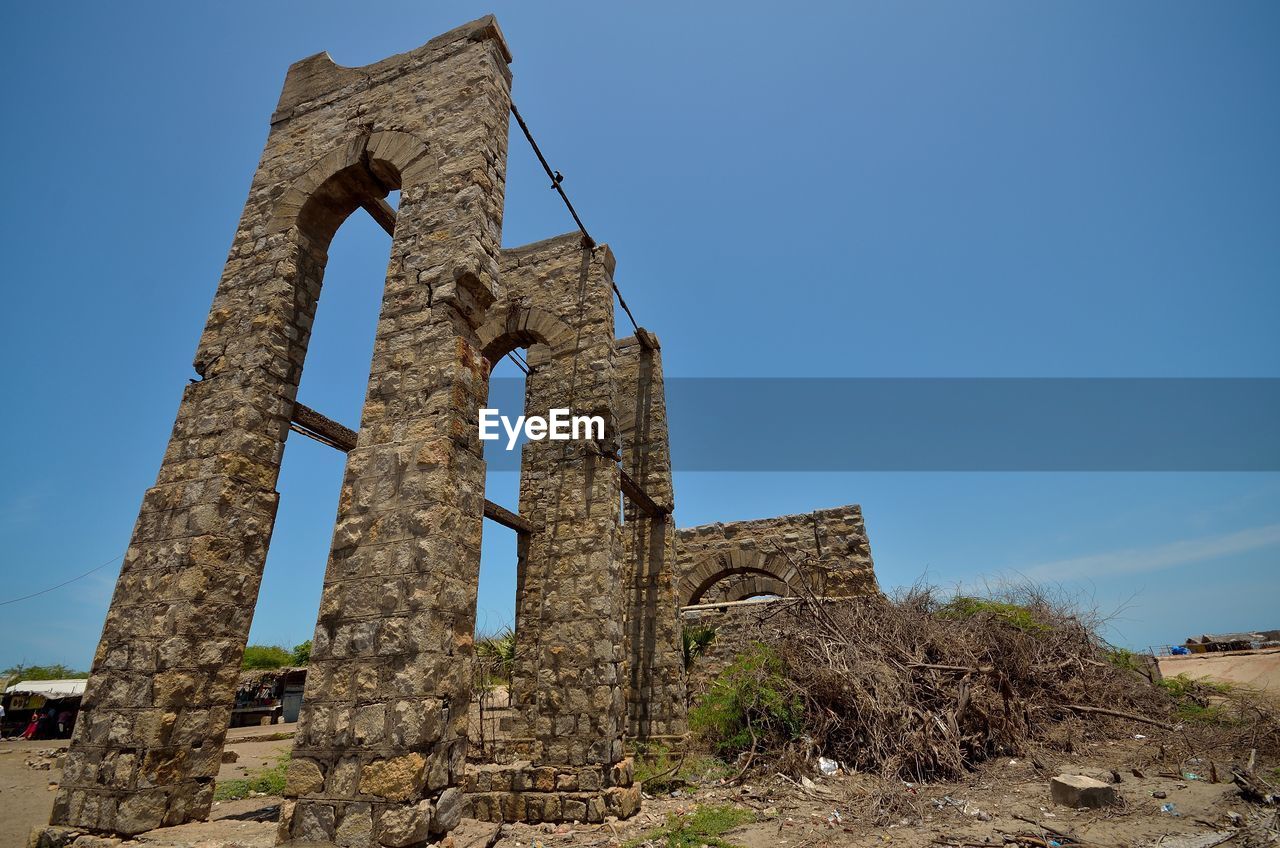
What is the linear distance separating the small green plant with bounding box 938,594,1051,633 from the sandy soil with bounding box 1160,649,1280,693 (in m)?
4.32

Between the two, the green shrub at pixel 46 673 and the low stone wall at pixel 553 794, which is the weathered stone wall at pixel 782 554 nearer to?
the low stone wall at pixel 553 794

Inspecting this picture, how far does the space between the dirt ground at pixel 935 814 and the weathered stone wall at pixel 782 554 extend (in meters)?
5.61

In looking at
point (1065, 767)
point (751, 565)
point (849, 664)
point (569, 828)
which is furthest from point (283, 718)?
point (1065, 767)

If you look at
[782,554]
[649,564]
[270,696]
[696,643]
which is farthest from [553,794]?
[270,696]

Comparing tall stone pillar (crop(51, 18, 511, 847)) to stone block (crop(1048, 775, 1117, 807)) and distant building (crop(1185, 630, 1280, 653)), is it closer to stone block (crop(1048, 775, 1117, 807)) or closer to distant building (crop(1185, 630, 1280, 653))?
stone block (crop(1048, 775, 1117, 807))

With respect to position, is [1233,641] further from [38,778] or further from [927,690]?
[38,778]

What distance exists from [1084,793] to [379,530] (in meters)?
5.80

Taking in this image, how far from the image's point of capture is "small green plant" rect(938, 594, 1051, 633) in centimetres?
858

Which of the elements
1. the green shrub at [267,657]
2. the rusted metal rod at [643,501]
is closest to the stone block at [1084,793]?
the rusted metal rod at [643,501]

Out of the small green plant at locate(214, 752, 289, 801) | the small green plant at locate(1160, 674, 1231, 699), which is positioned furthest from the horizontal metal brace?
the small green plant at locate(1160, 674, 1231, 699)

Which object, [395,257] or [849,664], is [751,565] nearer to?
[849,664]

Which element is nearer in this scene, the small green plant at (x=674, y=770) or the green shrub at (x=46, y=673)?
the small green plant at (x=674, y=770)

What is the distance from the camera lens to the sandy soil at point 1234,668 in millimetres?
11065

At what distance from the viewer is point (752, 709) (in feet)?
25.3
